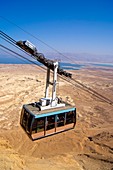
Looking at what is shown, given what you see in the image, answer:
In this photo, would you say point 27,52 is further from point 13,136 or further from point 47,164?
point 13,136

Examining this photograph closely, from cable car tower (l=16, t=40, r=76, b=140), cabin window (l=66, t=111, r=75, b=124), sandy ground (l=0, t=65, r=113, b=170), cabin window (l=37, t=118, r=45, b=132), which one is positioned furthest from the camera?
sandy ground (l=0, t=65, r=113, b=170)

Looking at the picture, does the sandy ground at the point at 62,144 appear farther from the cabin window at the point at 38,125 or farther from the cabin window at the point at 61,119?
the cabin window at the point at 61,119

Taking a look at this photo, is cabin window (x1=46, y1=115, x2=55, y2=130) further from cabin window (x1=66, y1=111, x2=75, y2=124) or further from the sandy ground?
the sandy ground

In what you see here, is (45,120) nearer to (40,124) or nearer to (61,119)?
(40,124)

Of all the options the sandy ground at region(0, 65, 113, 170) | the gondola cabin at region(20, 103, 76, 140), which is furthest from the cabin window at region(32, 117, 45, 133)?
the sandy ground at region(0, 65, 113, 170)

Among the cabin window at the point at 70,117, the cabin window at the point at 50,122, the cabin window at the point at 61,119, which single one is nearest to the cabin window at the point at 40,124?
the cabin window at the point at 50,122

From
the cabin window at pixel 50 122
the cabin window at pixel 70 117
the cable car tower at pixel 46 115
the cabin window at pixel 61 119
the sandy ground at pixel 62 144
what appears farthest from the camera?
the sandy ground at pixel 62 144

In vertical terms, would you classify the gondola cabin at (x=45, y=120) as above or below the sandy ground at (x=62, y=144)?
above

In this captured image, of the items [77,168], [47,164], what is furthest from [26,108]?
[77,168]

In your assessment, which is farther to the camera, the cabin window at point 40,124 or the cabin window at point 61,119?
the cabin window at point 61,119

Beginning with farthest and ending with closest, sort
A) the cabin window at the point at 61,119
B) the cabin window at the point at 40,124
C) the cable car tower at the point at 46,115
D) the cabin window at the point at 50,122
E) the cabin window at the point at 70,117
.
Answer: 1. the cabin window at the point at 70,117
2. the cabin window at the point at 61,119
3. the cabin window at the point at 50,122
4. the cabin window at the point at 40,124
5. the cable car tower at the point at 46,115
